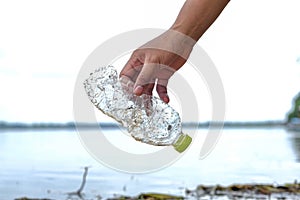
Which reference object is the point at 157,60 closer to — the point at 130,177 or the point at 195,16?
the point at 195,16

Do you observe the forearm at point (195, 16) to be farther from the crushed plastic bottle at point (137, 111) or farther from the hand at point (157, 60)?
the crushed plastic bottle at point (137, 111)

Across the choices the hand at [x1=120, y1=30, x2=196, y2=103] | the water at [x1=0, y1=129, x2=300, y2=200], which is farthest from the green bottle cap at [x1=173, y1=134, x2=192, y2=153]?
the water at [x1=0, y1=129, x2=300, y2=200]

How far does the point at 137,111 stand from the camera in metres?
1.46

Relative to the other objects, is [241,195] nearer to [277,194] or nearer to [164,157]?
[277,194]

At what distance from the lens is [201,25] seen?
55.3 inches

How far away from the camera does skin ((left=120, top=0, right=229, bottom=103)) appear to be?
1.36 metres

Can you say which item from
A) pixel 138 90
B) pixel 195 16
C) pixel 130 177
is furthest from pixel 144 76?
pixel 130 177

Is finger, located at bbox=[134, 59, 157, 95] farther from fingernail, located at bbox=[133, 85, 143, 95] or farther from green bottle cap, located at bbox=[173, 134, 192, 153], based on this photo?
green bottle cap, located at bbox=[173, 134, 192, 153]

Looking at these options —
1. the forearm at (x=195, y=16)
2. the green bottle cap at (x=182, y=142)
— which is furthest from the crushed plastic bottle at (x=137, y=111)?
the forearm at (x=195, y=16)

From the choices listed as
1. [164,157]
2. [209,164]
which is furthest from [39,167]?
[164,157]

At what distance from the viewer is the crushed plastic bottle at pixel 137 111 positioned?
145cm

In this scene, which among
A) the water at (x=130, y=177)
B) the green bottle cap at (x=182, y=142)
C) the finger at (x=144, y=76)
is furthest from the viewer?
the water at (x=130, y=177)

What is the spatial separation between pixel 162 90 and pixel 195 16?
19 centimetres

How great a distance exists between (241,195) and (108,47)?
107 inches
